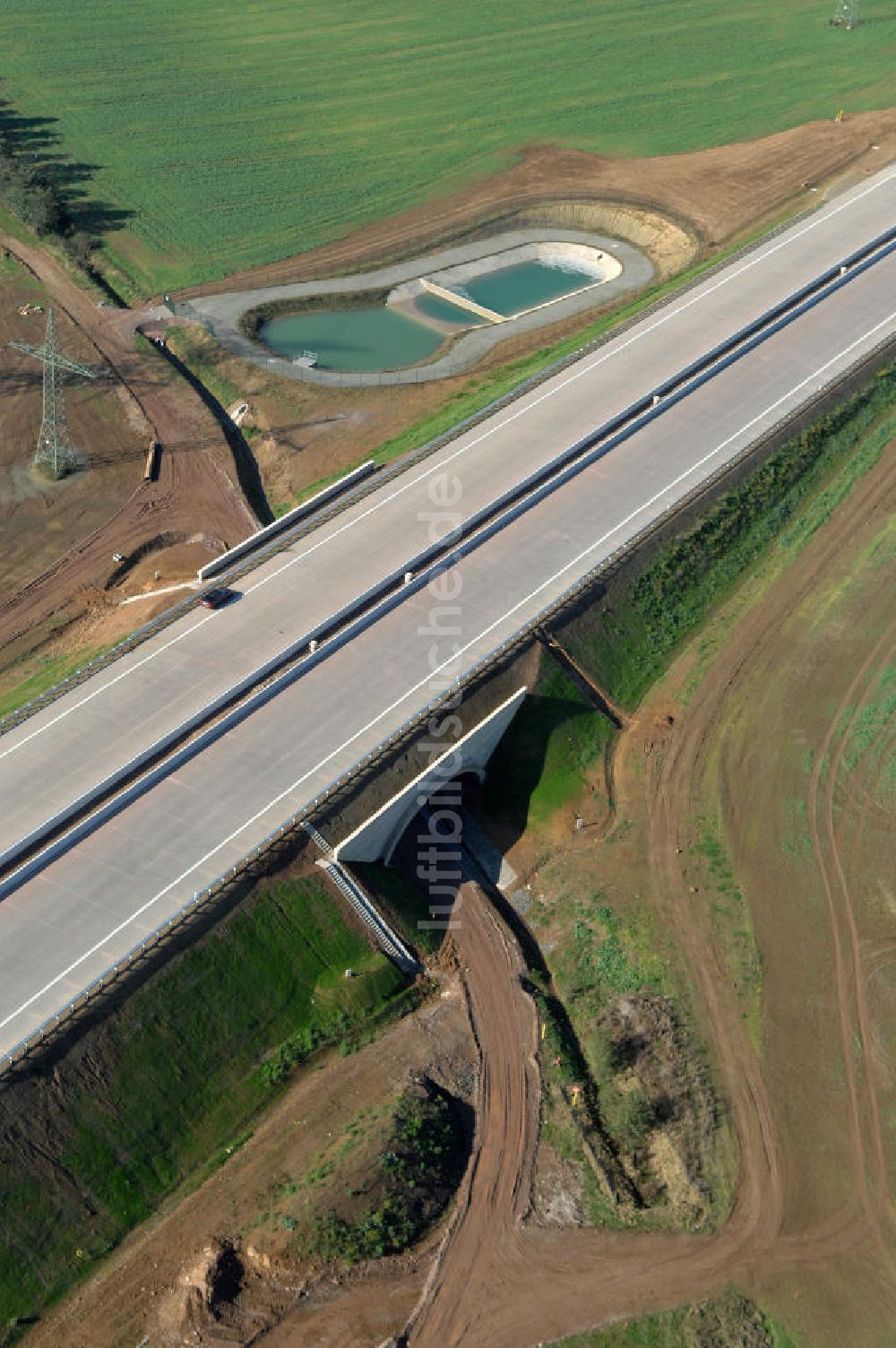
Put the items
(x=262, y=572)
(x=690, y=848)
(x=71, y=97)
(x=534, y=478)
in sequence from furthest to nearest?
(x=71, y=97), (x=534, y=478), (x=262, y=572), (x=690, y=848)

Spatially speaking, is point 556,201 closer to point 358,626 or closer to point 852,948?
point 358,626

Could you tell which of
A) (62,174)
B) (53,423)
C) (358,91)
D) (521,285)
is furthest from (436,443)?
(358,91)

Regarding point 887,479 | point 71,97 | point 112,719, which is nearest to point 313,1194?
point 112,719

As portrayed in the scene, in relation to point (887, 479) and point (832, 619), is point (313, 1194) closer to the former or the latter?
point (832, 619)

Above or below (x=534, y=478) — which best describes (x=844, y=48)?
above

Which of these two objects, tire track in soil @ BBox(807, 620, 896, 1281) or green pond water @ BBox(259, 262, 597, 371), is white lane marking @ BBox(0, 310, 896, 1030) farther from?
green pond water @ BBox(259, 262, 597, 371)

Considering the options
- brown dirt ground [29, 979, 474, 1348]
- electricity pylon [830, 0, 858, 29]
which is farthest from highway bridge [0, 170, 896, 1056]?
electricity pylon [830, 0, 858, 29]
